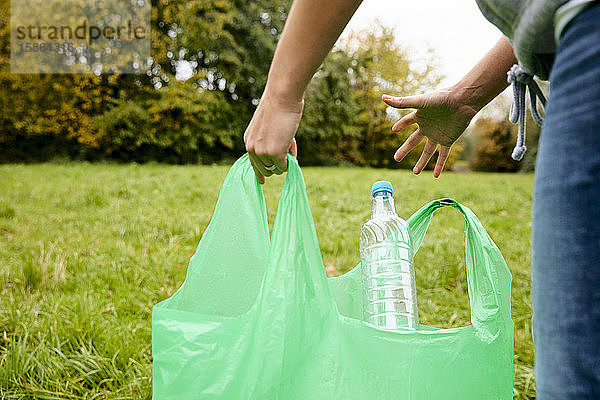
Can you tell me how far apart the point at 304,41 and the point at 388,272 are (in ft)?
2.00

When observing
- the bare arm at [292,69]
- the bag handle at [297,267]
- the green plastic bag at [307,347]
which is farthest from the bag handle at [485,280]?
the bare arm at [292,69]

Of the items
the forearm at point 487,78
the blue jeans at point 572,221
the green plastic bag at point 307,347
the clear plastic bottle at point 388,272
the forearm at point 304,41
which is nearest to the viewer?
the blue jeans at point 572,221

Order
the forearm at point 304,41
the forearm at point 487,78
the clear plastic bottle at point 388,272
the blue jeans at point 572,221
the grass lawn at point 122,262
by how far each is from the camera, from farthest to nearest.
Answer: the grass lawn at point 122,262 → the clear plastic bottle at point 388,272 → the forearm at point 487,78 → the forearm at point 304,41 → the blue jeans at point 572,221

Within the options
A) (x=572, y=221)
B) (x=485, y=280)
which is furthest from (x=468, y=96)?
(x=572, y=221)

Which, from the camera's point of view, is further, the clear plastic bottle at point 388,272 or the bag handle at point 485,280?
the clear plastic bottle at point 388,272

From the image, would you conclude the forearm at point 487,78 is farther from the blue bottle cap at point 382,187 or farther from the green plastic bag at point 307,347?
the green plastic bag at point 307,347

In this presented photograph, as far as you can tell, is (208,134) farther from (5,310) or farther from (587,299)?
(587,299)

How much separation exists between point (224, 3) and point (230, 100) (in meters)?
→ 2.58

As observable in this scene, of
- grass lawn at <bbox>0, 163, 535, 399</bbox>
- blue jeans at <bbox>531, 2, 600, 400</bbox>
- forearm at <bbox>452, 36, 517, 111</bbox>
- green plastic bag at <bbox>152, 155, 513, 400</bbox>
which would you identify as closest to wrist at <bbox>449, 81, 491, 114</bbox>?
forearm at <bbox>452, 36, 517, 111</bbox>

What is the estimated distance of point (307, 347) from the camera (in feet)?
2.63

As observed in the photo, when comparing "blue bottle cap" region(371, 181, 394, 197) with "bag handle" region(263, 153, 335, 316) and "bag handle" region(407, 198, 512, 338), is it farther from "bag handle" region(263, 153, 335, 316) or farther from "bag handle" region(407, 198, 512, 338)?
"bag handle" region(263, 153, 335, 316)

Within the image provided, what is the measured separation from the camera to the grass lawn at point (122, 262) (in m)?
1.69

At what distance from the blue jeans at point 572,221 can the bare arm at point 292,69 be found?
29 centimetres

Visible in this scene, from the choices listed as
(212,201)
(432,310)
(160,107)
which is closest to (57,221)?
(212,201)
